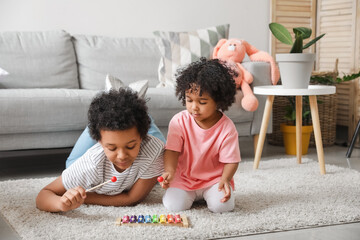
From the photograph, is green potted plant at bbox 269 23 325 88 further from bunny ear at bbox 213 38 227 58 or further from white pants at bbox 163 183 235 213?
white pants at bbox 163 183 235 213

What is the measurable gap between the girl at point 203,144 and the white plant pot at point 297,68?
68 centimetres

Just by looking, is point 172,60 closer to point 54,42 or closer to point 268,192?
point 54,42

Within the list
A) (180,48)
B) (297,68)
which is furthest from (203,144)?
(180,48)

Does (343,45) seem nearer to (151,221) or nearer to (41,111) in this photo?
(41,111)

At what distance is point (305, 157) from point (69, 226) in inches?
67.1

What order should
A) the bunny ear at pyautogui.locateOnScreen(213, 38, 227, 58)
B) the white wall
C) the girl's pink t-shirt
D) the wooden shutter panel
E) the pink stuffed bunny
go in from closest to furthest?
the girl's pink t-shirt → the pink stuffed bunny → the bunny ear at pyautogui.locateOnScreen(213, 38, 227, 58) → the white wall → the wooden shutter panel

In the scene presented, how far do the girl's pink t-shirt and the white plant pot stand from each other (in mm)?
714

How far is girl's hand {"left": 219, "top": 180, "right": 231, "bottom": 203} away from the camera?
1.54 meters

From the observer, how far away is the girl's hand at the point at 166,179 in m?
1.50

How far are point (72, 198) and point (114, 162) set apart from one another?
0.57 ft

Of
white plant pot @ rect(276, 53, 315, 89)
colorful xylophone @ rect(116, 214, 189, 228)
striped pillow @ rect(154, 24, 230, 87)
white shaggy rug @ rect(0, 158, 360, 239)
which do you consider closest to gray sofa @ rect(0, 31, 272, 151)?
striped pillow @ rect(154, 24, 230, 87)

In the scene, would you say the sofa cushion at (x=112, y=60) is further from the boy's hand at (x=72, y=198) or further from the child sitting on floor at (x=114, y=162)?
the boy's hand at (x=72, y=198)


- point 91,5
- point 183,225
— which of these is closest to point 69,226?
point 183,225

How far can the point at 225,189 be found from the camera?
5.11ft
